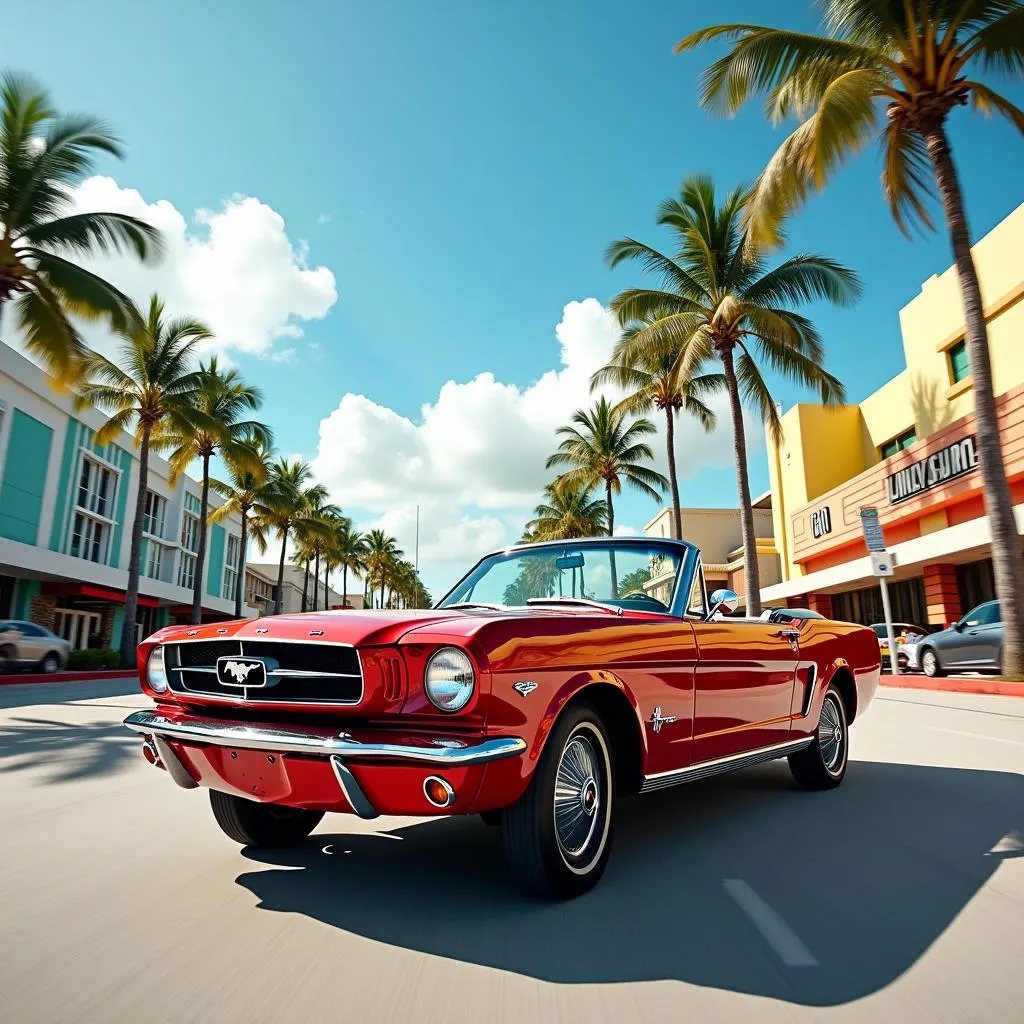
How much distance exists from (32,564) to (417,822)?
Result: 2774cm

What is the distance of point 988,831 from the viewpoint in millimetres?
4398

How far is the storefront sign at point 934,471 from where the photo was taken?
2338 cm

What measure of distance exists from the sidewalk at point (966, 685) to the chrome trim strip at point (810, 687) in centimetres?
921

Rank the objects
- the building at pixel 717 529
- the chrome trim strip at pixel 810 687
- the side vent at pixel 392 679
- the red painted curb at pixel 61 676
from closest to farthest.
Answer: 1. the side vent at pixel 392 679
2. the chrome trim strip at pixel 810 687
3. the red painted curb at pixel 61 676
4. the building at pixel 717 529

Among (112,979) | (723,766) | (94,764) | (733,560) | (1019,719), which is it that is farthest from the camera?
(733,560)

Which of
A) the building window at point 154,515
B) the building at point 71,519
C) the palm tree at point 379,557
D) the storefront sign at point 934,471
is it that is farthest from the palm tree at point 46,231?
the palm tree at point 379,557

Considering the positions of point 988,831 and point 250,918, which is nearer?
point 250,918

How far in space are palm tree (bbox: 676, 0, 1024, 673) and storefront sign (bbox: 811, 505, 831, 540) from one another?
19777 millimetres

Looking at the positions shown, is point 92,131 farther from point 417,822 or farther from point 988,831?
point 988,831

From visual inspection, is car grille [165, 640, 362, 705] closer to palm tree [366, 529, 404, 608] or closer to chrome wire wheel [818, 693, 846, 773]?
chrome wire wheel [818, 693, 846, 773]

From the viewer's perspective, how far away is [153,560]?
4497 centimetres

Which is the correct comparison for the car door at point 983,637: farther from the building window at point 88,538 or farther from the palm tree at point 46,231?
the building window at point 88,538

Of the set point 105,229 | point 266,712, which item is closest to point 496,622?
point 266,712

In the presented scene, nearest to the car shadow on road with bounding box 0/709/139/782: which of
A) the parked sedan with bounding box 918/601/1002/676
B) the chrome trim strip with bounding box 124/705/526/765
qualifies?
the chrome trim strip with bounding box 124/705/526/765
